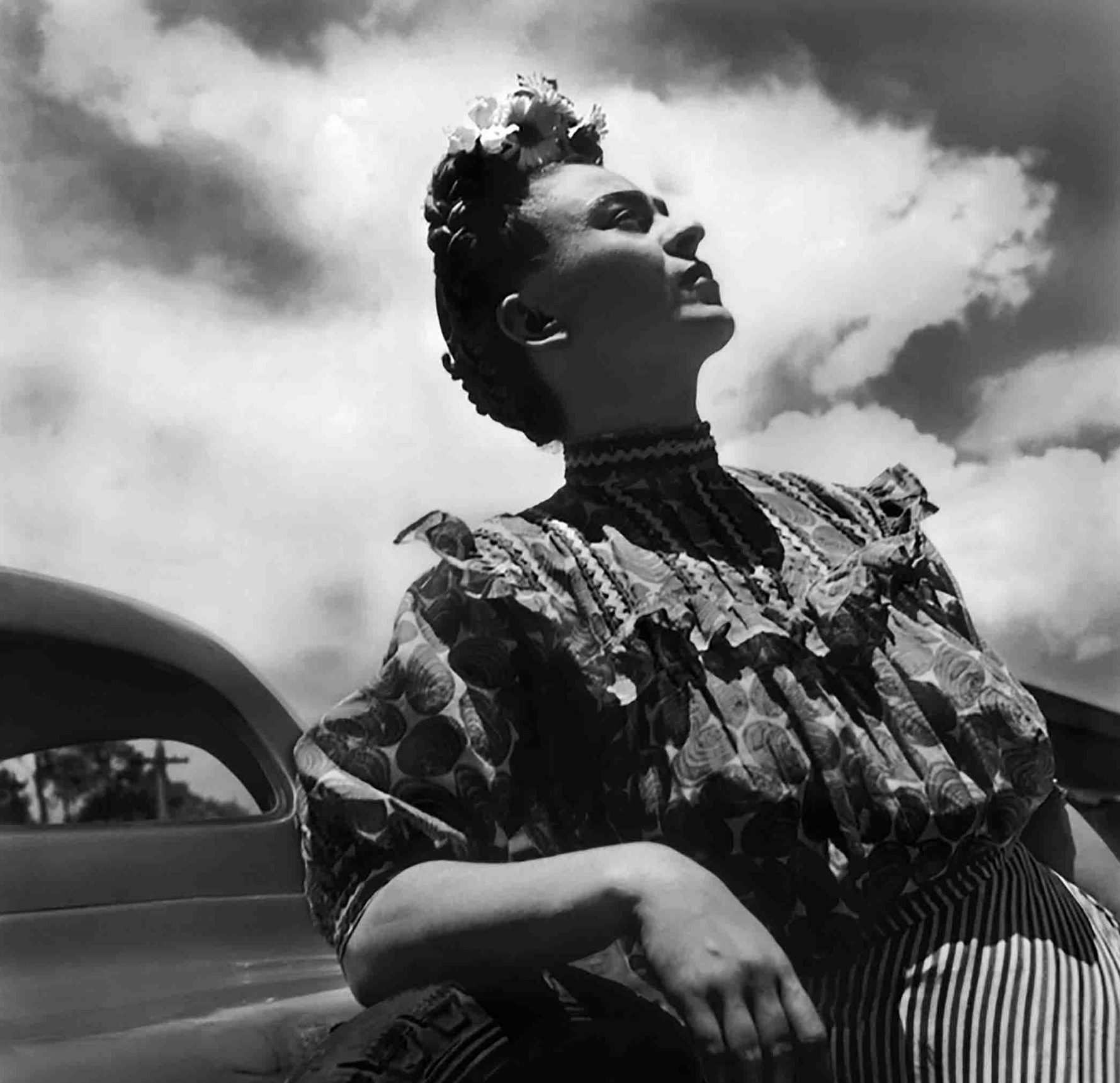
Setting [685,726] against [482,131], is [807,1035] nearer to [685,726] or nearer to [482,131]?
[685,726]

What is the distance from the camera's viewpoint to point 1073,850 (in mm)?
749

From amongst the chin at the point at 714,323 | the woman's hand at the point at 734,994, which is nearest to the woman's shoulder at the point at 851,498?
the chin at the point at 714,323

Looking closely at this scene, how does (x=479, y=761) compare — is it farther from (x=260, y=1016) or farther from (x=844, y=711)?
(x=260, y=1016)

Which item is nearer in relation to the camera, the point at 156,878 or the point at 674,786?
the point at 674,786

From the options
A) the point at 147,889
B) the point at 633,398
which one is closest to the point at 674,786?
the point at 633,398

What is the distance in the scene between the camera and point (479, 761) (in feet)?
2.04

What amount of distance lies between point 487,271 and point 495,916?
442mm

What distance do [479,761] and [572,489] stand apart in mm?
232

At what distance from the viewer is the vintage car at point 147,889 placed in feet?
3.51

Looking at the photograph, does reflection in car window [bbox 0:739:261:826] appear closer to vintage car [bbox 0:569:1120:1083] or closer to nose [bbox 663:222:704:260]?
vintage car [bbox 0:569:1120:1083]

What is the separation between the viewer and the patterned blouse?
0.61 metres

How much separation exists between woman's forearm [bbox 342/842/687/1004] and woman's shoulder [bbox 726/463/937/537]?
1.06ft

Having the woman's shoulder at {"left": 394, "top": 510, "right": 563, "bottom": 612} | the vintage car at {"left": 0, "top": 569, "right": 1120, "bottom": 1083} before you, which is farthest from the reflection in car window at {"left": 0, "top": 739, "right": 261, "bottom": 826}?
the woman's shoulder at {"left": 394, "top": 510, "right": 563, "bottom": 612}

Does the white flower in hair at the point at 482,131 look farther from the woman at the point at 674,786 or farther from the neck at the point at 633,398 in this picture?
the neck at the point at 633,398
